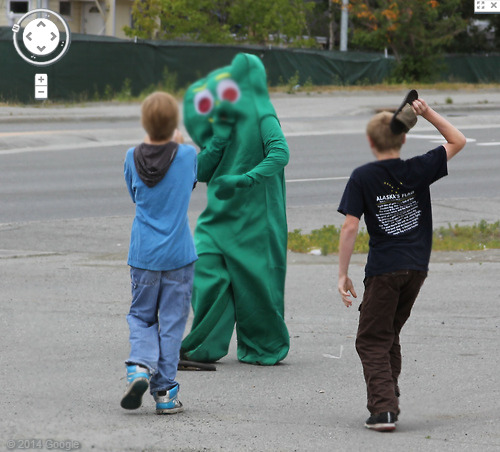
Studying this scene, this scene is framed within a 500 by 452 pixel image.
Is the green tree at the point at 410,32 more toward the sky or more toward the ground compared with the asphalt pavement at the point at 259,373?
more toward the sky

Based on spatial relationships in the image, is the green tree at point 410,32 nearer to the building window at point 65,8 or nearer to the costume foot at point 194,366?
the building window at point 65,8

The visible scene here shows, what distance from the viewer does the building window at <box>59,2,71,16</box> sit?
1704 inches

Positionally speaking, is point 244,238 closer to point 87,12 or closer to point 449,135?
point 449,135

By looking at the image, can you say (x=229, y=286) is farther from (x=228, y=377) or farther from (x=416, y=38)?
(x=416, y=38)

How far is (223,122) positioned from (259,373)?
1.49m

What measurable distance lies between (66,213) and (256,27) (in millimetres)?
28565

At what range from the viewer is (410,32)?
37.5 metres

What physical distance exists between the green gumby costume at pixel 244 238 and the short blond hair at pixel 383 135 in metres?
1.07

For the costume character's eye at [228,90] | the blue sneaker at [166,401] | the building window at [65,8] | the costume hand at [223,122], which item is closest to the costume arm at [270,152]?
the costume hand at [223,122]

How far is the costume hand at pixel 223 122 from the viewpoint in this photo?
5590 mm

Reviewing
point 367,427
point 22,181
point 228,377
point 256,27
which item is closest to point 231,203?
point 228,377

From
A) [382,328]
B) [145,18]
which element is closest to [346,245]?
[382,328]

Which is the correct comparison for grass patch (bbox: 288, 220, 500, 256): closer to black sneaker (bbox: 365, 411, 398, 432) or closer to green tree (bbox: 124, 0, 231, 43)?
black sneaker (bbox: 365, 411, 398, 432)

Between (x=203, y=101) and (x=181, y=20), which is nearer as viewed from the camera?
(x=203, y=101)
